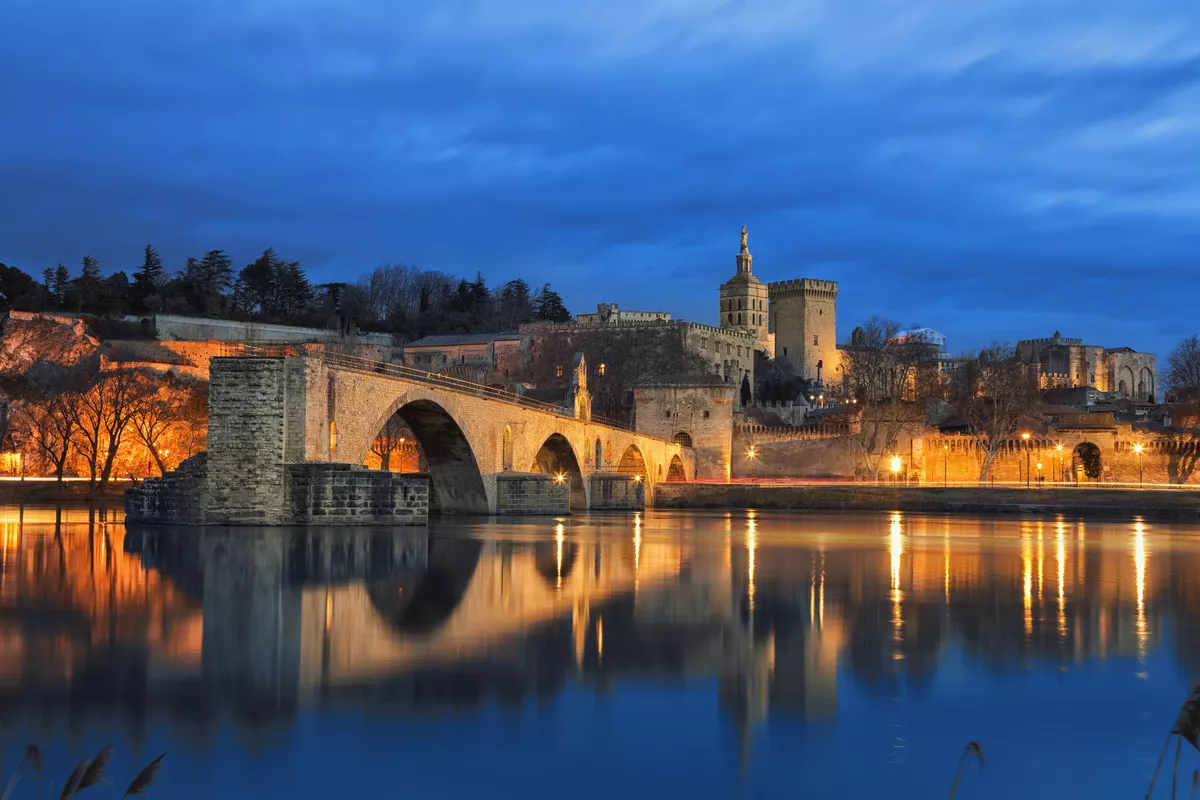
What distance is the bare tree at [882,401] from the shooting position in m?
71.1

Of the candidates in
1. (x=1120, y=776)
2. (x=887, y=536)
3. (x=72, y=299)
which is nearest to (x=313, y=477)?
(x=887, y=536)

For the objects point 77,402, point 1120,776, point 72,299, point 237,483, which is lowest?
point 1120,776

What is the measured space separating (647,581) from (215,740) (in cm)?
1139

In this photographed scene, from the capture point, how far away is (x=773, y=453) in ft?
248

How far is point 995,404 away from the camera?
66.7 meters

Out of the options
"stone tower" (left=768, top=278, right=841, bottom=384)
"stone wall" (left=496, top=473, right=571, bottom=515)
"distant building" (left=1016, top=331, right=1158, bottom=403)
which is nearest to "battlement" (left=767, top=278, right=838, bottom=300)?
"stone tower" (left=768, top=278, right=841, bottom=384)

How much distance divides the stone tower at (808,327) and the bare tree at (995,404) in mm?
45791

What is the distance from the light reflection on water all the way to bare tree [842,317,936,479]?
49.3m

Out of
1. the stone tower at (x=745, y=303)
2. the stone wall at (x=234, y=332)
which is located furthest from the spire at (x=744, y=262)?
the stone wall at (x=234, y=332)

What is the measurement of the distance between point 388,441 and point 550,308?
73.0m

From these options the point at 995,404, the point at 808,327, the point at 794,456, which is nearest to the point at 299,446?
the point at 995,404

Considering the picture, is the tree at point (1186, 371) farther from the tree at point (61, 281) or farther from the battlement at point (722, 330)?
the tree at point (61, 281)

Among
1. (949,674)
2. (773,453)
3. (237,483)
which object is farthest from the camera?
(773,453)

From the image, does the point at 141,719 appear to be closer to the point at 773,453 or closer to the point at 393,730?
the point at 393,730
